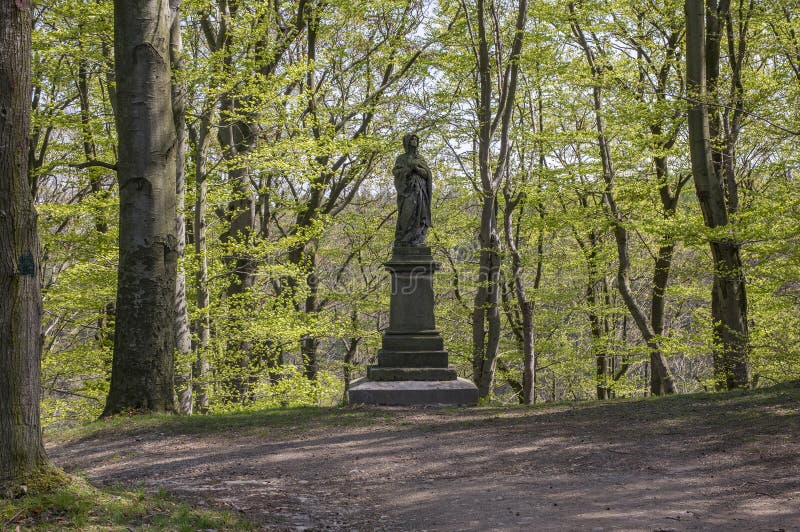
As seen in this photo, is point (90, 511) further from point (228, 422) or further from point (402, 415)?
point (402, 415)

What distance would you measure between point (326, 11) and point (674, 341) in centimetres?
1141

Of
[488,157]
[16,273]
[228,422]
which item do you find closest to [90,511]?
[16,273]

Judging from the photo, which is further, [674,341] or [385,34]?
[385,34]

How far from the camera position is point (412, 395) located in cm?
992

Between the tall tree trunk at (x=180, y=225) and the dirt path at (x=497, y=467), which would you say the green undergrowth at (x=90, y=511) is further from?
the tall tree trunk at (x=180, y=225)

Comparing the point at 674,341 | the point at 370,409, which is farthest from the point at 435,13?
the point at 370,409

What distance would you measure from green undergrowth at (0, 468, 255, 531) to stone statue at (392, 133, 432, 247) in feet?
23.1

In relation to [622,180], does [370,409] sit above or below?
below

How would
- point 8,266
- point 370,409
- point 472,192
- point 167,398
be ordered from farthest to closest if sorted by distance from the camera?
point 472,192
point 370,409
point 167,398
point 8,266

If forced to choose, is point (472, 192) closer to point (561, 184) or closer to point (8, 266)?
point (561, 184)

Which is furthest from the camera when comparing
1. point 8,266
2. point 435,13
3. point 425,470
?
point 435,13

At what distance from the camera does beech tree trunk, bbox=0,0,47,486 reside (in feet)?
12.9

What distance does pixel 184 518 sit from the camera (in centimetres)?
406

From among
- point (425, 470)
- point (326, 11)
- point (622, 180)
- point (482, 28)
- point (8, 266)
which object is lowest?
point (425, 470)
